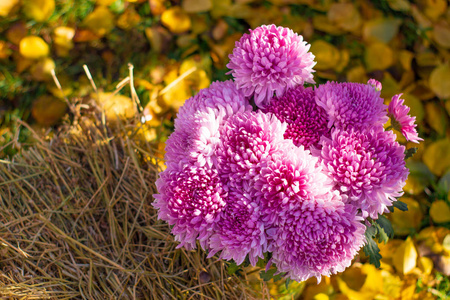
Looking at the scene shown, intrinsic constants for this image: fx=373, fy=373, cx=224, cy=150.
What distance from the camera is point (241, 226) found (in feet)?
1.48

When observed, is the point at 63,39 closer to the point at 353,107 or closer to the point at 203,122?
the point at 203,122

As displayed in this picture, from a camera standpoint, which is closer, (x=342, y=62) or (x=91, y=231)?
(x=91, y=231)

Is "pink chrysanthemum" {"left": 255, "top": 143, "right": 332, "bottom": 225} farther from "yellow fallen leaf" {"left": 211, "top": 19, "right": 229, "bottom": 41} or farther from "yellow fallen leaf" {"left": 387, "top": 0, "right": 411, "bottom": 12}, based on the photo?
"yellow fallen leaf" {"left": 387, "top": 0, "right": 411, "bottom": 12}

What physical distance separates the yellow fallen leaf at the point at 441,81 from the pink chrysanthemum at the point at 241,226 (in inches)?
31.5

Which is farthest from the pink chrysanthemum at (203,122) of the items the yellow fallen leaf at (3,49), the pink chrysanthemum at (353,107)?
the yellow fallen leaf at (3,49)

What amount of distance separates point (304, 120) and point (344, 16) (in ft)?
2.34

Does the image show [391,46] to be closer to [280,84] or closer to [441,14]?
[441,14]

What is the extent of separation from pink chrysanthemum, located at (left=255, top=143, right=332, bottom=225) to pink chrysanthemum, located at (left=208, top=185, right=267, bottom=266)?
18 millimetres

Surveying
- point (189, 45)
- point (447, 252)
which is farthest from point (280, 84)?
point (447, 252)

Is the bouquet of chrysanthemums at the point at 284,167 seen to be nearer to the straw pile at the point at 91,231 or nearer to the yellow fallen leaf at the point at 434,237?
the straw pile at the point at 91,231

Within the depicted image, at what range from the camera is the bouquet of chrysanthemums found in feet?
1.45

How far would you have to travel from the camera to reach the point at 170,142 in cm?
51

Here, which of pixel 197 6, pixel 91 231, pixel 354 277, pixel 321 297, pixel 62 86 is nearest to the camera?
pixel 91 231

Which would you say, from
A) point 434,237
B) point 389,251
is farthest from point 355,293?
point 434,237
